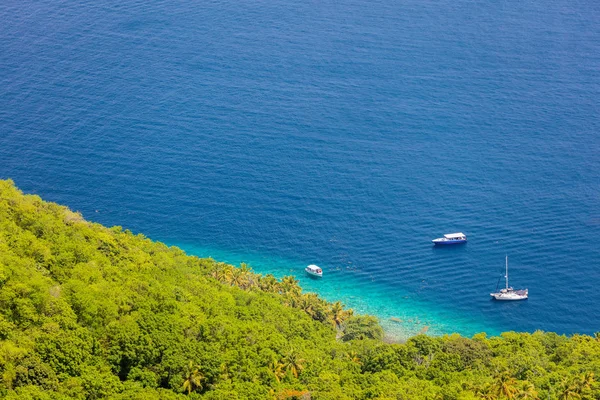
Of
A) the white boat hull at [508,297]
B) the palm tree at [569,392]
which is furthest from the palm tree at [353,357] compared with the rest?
the white boat hull at [508,297]

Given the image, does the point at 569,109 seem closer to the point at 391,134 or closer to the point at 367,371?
the point at 391,134

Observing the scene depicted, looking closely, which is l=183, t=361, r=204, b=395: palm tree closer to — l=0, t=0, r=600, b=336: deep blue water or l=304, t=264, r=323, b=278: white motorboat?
l=0, t=0, r=600, b=336: deep blue water

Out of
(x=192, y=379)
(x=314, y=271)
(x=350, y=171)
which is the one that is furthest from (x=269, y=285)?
(x=350, y=171)

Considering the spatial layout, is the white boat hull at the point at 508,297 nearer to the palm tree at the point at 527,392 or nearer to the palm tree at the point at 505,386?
the palm tree at the point at 527,392

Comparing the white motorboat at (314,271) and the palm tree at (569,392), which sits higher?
the white motorboat at (314,271)

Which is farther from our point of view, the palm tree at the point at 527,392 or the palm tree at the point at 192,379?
the palm tree at the point at 527,392

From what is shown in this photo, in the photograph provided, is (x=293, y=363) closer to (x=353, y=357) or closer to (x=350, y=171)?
(x=353, y=357)

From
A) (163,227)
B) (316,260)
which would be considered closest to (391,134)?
(316,260)
